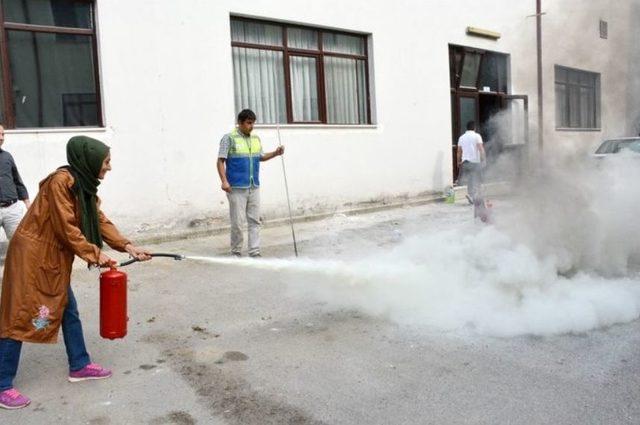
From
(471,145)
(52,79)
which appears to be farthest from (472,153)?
(52,79)

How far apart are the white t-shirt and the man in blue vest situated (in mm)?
5546

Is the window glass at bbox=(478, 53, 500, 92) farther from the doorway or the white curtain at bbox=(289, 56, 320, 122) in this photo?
the white curtain at bbox=(289, 56, 320, 122)

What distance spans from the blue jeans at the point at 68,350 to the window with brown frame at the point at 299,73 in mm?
6640

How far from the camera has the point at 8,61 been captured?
753cm

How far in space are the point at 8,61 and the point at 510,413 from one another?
724cm

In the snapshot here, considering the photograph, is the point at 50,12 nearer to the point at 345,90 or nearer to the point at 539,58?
the point at 345,90

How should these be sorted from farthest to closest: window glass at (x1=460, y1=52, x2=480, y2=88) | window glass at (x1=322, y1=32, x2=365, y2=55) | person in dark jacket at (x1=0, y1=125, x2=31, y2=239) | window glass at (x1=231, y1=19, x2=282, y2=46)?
window glass at (x1=460, y1=52, x2=480, y2=88)
window glass at (x1=322, y1=32, x2=365, y2=55)
window glass at (x1=231, y1=19, x2=282, y2=46)
person in dark jacket at (x1=0, y1=125, x2=31, y2=239)

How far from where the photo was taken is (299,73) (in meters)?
10.9

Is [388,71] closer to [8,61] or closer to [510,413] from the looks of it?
[8,61]

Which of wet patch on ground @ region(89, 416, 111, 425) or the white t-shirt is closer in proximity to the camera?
wet patch on ground @ region(89, 416, 111, 425)

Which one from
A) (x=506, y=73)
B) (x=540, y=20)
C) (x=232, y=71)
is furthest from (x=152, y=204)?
(x=506, y=73)

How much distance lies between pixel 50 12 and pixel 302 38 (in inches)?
174

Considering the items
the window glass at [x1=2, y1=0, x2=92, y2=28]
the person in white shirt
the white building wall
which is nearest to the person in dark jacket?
the white building wall

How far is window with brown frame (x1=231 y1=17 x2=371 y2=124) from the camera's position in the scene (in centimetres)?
1002
